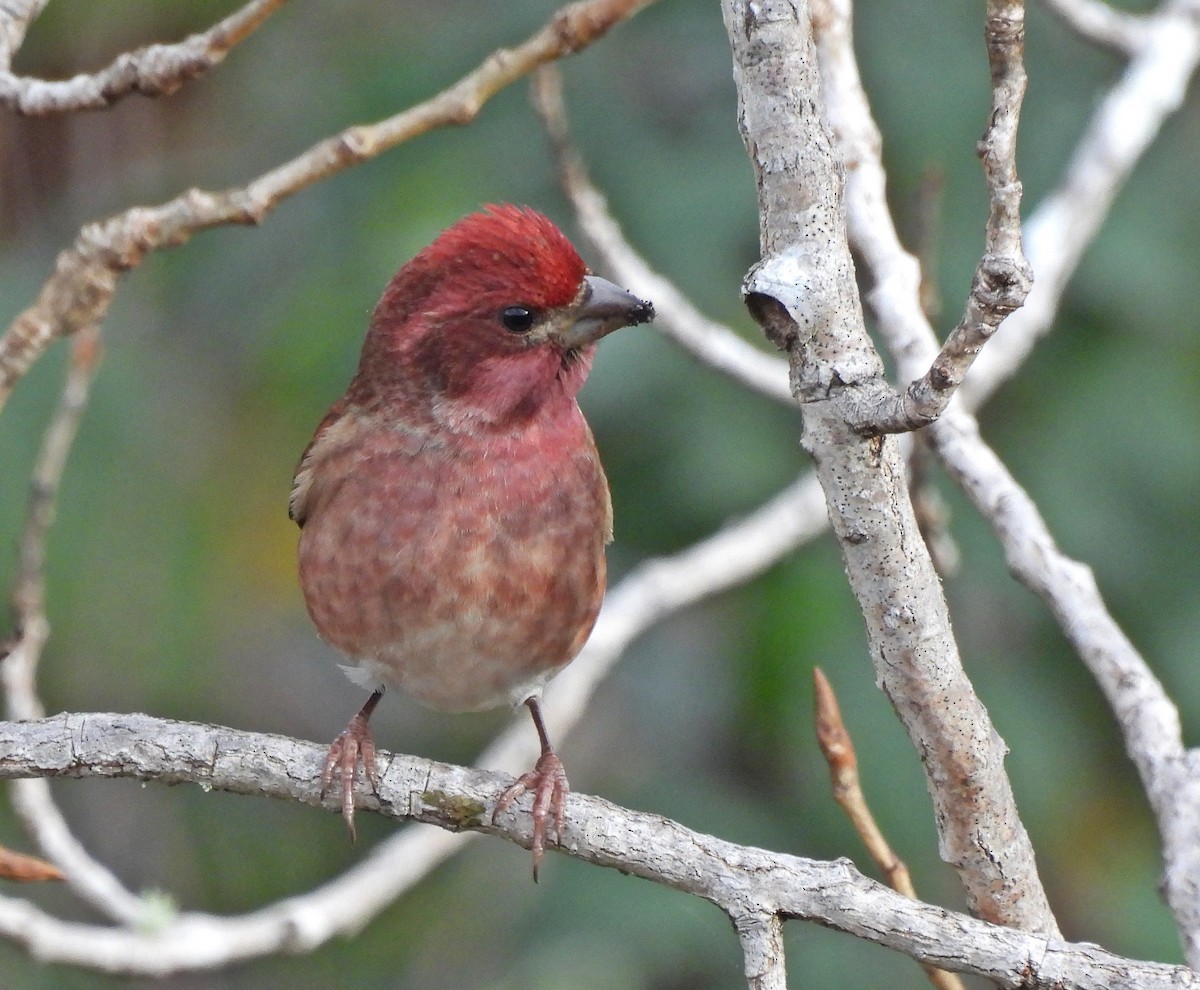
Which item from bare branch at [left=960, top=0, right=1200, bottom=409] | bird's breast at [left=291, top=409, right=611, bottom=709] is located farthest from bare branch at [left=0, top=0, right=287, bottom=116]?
bare branch at [left=960, top=0, right=1200, bottom=409]

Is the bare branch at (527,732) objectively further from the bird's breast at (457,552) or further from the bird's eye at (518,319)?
the bird's eye at (518,319)

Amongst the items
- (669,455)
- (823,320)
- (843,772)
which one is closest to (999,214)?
(823,320)

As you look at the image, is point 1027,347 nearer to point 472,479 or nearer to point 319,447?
point 472,479

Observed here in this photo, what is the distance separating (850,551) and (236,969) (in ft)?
15.6

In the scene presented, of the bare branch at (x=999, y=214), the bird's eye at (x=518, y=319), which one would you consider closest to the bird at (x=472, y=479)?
the bird's eye at (x=518, y=319)

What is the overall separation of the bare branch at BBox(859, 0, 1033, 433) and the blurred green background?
2.54 metres

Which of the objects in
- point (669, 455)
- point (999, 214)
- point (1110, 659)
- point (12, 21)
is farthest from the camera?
point (669, 455)

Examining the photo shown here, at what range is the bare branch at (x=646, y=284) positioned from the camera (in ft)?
13.9

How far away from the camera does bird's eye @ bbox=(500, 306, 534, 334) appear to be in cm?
380

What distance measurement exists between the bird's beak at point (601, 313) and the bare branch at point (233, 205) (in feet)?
A: 1.71

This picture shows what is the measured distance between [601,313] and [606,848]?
1264 mm

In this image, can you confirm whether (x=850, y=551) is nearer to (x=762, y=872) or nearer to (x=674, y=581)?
(x=762, y=872)

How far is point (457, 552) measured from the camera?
3838 mm

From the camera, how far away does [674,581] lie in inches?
191
